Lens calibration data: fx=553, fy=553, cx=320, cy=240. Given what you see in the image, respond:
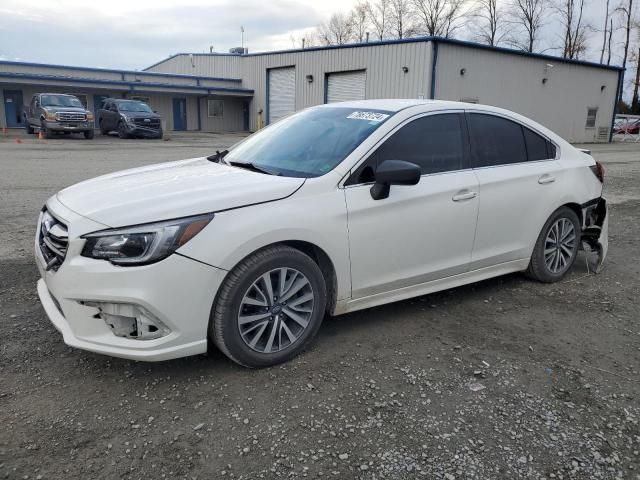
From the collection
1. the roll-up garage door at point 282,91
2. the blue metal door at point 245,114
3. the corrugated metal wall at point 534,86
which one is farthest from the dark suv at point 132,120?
the corrugated metal wall at point 534,86

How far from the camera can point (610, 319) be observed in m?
4.43

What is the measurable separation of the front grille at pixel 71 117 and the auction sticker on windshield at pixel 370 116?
943 inches

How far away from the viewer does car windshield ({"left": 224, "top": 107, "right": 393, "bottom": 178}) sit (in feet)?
12.6

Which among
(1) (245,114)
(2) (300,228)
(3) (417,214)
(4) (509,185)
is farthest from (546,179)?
(1) (245,114)

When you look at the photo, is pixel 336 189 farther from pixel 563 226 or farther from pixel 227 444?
pixel 563 226

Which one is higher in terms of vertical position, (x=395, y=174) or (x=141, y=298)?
(x=395, y=174)

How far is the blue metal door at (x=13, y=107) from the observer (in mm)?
33844

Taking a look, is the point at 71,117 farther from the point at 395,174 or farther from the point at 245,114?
the point at 395,174

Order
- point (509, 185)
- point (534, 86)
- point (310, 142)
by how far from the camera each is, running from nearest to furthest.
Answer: point (310, 142) < point (509, 185) < point (534, 86)

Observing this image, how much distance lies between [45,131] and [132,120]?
3.87m

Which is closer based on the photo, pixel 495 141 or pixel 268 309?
pixel 268 309

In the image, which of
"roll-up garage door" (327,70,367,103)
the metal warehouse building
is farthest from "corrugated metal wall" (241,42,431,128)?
"roll-up garage door" (327,70,367,103)

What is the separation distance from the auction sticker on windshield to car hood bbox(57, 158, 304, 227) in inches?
34.1

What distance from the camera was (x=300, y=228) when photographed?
3402 millimetres
